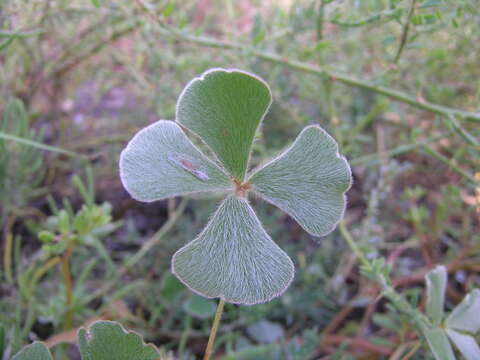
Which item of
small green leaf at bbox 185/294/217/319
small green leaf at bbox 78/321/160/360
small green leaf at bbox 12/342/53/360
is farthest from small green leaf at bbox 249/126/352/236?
small green leaf at bbox 185/294/217/319

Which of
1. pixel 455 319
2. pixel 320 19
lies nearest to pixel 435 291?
pixel 455 319

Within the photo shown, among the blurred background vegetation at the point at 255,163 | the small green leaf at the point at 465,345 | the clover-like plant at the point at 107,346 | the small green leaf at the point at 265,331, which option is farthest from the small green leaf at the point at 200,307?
the small green leaf at the point at 465,345

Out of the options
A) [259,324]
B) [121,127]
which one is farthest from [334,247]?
[121,127]

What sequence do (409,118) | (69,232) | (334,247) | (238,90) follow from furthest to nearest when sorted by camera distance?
(409,118)
(334,247)
(69,232)
(238,90)

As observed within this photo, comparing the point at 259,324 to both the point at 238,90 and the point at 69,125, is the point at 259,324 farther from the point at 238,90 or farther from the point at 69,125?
the point at 69,125

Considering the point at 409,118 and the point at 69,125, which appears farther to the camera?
the point at 409,118

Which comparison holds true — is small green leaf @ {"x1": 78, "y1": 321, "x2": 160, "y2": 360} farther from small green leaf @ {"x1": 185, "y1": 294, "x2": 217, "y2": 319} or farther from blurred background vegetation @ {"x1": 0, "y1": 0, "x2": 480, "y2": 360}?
small green leaf @ {"x1": 185, "y1": 294, "x2": 217, "y2": 319}
